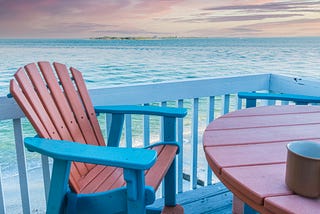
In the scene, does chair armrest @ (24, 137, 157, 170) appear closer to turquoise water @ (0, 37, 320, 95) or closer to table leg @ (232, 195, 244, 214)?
table leg @ (232, 195, 244, 214)

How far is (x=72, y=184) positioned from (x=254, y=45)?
63.5 feet

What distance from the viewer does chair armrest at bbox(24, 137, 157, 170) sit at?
3.05 feet

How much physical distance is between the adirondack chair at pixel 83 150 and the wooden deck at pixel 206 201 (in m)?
0.22

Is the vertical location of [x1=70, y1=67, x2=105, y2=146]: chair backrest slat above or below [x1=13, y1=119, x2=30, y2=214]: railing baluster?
above

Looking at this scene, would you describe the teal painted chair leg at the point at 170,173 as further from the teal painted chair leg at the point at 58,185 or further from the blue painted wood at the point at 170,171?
the teal painted chair leg at the point at 58,185

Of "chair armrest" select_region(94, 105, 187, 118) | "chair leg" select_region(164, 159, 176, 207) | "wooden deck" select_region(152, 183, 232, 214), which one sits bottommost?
"wooden deck" select_region(152, 183, 232, 214)

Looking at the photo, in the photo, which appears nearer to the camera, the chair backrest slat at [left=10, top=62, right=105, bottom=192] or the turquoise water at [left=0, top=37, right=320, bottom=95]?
the chair backrest slat at [left=10, top=62, right=105, bottom=192]

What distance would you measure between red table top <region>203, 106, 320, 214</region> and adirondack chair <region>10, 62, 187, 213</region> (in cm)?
24

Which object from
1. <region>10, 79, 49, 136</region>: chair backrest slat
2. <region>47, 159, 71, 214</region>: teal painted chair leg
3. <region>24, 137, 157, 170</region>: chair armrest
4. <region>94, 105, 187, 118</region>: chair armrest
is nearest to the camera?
<region>24, 137, 157, 170</region>: chair armrest

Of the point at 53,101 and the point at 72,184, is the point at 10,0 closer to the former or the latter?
the point at 53,101

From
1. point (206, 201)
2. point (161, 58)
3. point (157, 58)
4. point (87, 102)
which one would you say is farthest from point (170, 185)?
point (161, 58)

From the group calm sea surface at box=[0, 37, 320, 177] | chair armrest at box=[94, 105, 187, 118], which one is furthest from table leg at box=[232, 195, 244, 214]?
calm sea surface at box=[0, 37, 320, 177]

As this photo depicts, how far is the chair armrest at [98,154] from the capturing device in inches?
36.5

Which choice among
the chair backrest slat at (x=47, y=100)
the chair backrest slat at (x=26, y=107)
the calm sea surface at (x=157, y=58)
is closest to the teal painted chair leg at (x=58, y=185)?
the chair backrest slat at (x=26, y=107)
